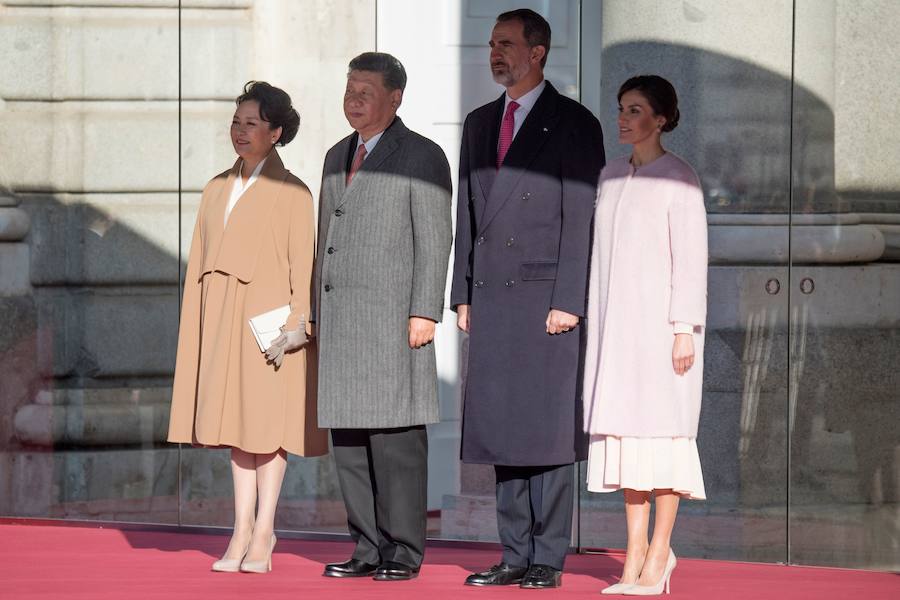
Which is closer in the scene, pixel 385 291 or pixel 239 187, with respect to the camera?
pixel 385 291

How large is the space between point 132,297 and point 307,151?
1122mm

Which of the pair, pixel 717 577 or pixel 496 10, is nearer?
pixel 717 577

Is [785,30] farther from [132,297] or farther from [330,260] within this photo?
[132,297]

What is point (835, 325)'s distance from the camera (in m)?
6.96

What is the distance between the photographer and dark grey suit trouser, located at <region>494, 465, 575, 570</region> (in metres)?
5.69

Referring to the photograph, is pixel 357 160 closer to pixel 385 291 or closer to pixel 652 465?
pixel 385 291

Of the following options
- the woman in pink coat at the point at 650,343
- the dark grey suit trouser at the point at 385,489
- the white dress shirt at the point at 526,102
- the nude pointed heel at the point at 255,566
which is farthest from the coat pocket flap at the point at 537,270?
the nude pointed heel at the point at 255,566

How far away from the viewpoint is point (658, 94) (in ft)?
18.5

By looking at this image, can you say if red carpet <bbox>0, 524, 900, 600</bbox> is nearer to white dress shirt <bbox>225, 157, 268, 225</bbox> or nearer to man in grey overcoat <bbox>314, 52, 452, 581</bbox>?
man in grey overcoat <bbox>314, 52, 452, 581</bbox>

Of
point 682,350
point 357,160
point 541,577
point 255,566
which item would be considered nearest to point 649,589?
point 541,577

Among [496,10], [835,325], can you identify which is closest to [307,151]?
[496,10]

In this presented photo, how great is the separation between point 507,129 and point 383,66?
49cm

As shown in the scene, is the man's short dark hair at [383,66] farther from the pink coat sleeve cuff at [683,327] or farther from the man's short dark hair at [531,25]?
the pink coat sleeve cuff at [683,327]

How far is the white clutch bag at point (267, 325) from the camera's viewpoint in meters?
6.02
